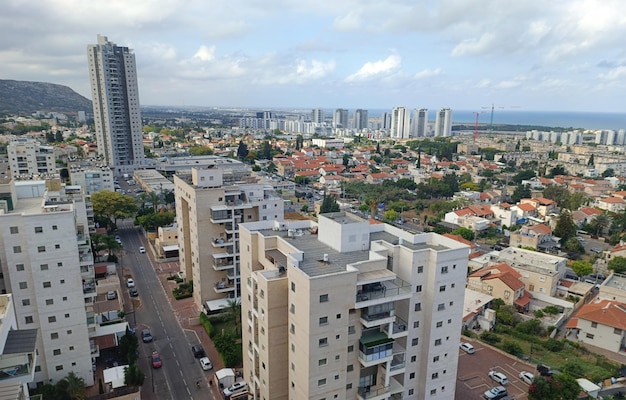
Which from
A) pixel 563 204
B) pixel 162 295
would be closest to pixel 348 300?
pixel 162 295

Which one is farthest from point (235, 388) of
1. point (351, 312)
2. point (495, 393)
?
point (495, 393)

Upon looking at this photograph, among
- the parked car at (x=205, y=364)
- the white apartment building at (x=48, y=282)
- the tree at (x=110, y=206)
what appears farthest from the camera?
the tree at (x=110, y=206)

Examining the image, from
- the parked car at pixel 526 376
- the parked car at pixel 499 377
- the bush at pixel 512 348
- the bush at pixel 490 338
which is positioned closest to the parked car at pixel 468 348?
the bush at pixel 490 338

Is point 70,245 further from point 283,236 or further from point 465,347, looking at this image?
point 465,347

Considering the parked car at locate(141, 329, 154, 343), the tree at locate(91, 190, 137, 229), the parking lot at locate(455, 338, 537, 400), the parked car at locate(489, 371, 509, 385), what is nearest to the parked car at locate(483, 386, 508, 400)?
the parking lot at locate(455, 338, 537, 400)

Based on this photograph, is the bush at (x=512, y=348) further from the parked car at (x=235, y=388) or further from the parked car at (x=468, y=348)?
the parked car at (x=235, y=388)

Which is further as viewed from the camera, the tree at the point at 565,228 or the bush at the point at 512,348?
the tree at the point at 565,228
